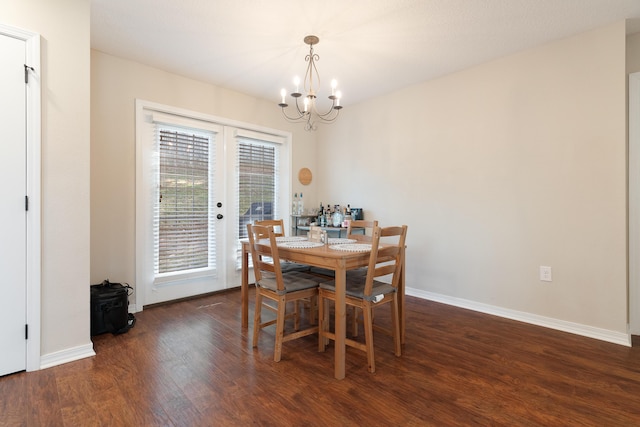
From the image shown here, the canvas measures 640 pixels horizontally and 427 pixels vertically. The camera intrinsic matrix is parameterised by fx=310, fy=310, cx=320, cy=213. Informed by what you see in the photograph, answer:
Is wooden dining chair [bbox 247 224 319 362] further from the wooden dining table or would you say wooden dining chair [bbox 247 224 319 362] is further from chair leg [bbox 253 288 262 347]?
the wooden dining table

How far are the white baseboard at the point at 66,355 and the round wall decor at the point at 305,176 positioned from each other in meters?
3.19

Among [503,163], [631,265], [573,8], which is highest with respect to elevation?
[573,8]

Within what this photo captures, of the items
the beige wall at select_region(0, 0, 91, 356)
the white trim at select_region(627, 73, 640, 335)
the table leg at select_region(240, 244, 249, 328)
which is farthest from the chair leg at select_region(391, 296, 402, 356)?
the beige wall at select_region(0, 0, 91, 356)

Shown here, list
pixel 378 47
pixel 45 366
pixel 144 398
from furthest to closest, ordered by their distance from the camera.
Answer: pixel 378 47 → pixel 45 366 → pixel 144 398

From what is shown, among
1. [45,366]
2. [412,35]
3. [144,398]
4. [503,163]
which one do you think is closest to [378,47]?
[412,35]

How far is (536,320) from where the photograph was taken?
286 cm

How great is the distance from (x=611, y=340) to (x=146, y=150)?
14.9ft

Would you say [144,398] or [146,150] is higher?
[146,150]

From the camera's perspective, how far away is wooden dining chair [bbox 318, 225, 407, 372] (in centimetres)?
203

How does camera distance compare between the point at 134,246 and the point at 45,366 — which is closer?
the point at 45,366

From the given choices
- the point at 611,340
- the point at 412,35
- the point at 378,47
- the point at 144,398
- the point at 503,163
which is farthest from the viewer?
the point at 503,163

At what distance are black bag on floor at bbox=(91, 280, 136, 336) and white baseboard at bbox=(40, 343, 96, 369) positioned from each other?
0.31 metres

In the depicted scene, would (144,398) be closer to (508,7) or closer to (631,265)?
(508,7)

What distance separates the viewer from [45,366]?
6.73 feet
